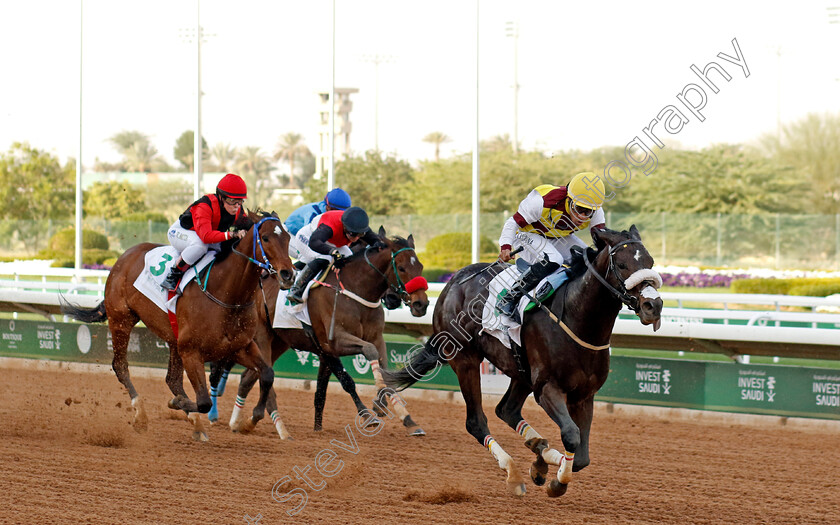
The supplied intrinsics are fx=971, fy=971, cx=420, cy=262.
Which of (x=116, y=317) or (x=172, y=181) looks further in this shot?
(x=172, y=181)

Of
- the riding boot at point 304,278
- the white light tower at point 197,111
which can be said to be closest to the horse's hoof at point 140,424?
the riding boot at point 304,278

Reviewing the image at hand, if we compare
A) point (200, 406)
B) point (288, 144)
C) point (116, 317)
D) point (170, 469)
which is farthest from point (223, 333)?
point (288, 144)

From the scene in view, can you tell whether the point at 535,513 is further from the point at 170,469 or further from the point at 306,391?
the point at 306,391

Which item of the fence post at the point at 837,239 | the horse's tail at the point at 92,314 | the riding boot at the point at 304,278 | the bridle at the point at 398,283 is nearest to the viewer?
the bridle at the point at 398,283

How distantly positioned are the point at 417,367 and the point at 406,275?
3.34ft

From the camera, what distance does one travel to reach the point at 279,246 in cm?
657

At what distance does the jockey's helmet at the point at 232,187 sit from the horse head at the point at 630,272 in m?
2.92

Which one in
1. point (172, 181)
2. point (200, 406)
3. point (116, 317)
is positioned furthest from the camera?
point (172, 181)

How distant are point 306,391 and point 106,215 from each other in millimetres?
35584

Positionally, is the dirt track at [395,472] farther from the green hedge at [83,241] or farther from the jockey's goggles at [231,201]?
the green hedge at [83,241]

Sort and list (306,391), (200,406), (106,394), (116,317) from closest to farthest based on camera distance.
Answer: (200,406), (116,317), (106,394), (306,391)

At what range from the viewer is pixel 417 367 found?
21.6ft

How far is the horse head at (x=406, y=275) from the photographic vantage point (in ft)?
23.4

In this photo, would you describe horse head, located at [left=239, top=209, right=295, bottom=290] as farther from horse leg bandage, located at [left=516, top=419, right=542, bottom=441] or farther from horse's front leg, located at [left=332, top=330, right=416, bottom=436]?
horse leg bandage, located at [left=516, top=419, right=542, bottom=441]
